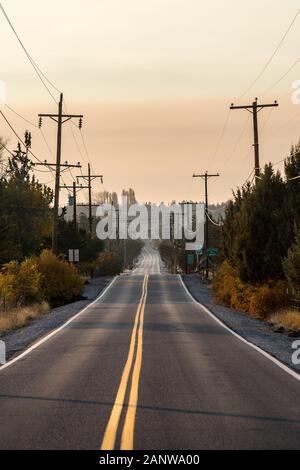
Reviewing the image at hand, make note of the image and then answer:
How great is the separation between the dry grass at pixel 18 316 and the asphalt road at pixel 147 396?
5.86 m

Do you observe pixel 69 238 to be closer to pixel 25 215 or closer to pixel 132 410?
pixel 25 215

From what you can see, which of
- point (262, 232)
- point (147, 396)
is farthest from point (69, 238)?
point (147, 396)

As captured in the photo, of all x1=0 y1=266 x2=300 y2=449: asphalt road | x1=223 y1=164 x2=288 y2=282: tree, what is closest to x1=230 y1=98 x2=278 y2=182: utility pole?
x1=223 y1=164 x2=288 y2=282: tree

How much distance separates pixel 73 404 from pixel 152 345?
363 inches

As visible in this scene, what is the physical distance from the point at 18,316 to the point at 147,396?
20.1 m

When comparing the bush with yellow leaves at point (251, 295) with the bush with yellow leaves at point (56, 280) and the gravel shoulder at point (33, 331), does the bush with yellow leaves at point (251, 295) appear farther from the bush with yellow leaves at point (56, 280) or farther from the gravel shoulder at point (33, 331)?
the bush with yellow leaves at point (56, 280)

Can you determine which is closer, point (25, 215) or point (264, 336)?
point (264, 336)

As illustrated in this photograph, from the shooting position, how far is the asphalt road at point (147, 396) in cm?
911

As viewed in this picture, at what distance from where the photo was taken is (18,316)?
104 ft

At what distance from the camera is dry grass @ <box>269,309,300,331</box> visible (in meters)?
29.8

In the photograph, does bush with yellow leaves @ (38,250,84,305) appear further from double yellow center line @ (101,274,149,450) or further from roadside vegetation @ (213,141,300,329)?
double yellow center line @ (101,274,149,450)

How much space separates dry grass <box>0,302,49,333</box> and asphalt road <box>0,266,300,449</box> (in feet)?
19.2

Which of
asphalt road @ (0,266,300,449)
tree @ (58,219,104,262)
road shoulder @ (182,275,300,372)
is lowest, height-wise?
road shoulder @ (182,275,300,372)
